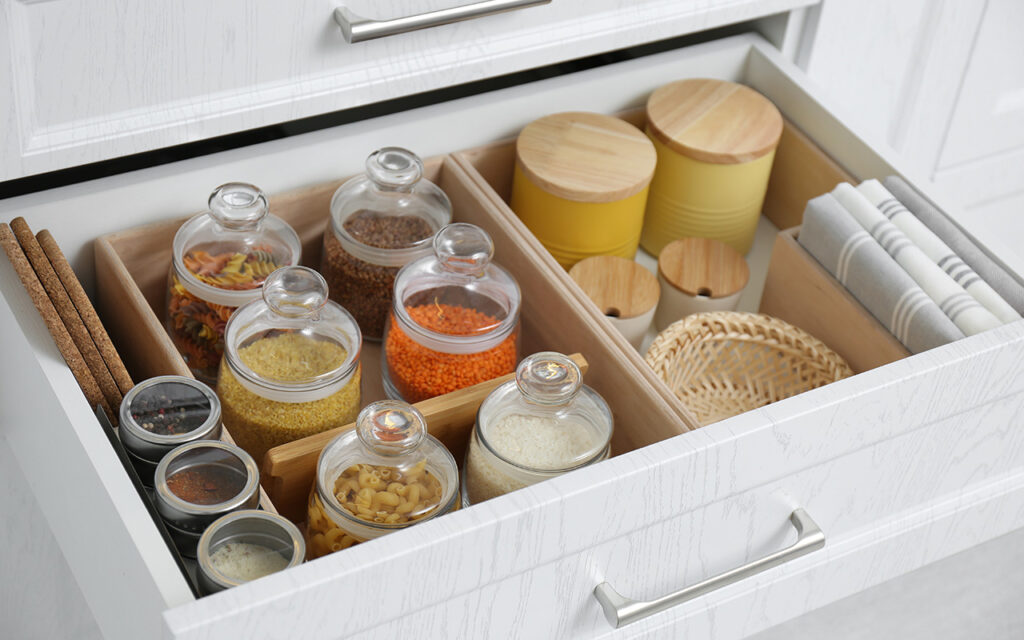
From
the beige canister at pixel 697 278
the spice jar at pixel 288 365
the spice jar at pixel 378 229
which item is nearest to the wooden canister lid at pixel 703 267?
the beige canister at pixel 697 278

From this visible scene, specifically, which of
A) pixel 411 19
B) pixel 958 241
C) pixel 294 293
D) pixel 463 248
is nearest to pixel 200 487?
pixel 294 293

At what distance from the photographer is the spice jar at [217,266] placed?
90cm

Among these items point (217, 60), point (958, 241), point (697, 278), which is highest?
point (217, 60)

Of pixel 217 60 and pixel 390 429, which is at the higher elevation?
pixel 217 60

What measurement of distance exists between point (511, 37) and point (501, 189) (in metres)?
0.18

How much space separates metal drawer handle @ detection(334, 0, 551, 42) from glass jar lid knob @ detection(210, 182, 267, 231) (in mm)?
143

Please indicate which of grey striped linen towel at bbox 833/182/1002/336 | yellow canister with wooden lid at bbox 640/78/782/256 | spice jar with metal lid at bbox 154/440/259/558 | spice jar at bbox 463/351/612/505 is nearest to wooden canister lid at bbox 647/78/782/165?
yellow canister with wooden lid at bbox 640/78/782/256

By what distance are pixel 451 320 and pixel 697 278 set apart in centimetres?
29

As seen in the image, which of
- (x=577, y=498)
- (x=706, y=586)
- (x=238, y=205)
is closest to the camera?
(x=577, y=498)

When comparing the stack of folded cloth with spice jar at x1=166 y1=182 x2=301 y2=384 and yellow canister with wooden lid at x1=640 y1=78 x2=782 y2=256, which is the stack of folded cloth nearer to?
yellow canister with wooden lid at x1=640 y1=78 x2=782 y2=256

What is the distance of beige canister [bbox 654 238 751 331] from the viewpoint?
1083 millimetres

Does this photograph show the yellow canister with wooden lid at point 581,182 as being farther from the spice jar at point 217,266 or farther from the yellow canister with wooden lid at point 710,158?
the spice jar at point 217,266

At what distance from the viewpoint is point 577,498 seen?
69cm

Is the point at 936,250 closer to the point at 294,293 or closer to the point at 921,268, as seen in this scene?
the point at 921,268
